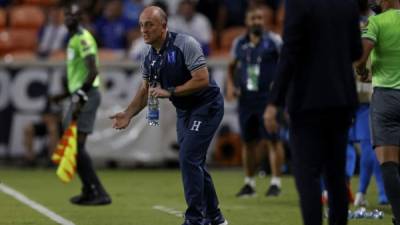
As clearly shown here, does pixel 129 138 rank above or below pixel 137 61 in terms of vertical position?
below

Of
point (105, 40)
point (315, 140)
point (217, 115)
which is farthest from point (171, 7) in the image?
point (315, 140)

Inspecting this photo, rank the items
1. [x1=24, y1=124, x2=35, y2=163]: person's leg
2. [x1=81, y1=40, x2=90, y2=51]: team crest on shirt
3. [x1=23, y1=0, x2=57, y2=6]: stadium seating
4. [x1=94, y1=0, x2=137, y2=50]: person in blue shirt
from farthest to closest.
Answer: [x1=23, y1=0, x2=57, y2=6]: stadium seating < [x1=94, y1=0, x2=137, y2=50]: person in blue shirt < [x1=24, y1=124, x2=35, y2=163]: person's leg < [x1=81, y1=40, x2=90, y2=51]: team crest on shirt

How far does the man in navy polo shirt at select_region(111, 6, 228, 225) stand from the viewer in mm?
9461

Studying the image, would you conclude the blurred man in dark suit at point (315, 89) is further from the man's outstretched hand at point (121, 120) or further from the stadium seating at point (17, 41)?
the stadium seating at point (17, 41)

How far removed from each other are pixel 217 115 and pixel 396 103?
5.31ft

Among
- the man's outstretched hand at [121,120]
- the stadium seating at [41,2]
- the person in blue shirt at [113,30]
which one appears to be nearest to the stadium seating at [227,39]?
the person in blue shirt at [113,30]

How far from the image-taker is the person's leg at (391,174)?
9305 mm

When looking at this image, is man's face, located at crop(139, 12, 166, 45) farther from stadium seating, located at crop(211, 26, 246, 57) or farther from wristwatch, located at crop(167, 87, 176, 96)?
stadium seating, located at crop(211, 26, 246, 57)

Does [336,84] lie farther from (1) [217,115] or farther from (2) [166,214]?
(2) [166,214]

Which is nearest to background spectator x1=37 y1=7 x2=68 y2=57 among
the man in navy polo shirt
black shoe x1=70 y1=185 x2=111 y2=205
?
black shoe x1=70 y1=185 x2=111 y2=205

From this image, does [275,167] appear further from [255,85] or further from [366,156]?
[366,156]

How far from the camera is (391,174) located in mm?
9422

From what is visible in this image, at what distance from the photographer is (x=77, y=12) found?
13.3 meters

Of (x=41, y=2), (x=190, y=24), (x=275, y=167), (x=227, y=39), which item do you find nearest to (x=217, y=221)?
(x=275, y=167)
